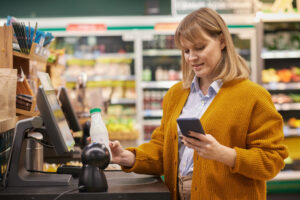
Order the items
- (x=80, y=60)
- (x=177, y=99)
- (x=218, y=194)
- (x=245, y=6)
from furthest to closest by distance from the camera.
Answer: (x=80, y=60) < (x=245, y=6) < (x=177, y=99) < (x=218, y=194)

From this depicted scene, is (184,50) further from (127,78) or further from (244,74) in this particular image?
(127,78)

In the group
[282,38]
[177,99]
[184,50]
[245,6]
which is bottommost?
[177,99]

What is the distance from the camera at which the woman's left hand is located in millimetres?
1447

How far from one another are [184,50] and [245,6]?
415cm

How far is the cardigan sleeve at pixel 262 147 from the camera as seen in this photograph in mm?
1565

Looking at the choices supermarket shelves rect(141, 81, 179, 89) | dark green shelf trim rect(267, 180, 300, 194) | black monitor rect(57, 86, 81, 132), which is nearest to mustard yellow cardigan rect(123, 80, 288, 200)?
black monitor rect(57, 86, 81, 132)

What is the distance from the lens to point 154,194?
144 cm

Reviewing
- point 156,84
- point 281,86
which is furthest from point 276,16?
point 156,84

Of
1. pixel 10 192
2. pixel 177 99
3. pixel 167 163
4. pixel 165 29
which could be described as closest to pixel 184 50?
pixel 177 99

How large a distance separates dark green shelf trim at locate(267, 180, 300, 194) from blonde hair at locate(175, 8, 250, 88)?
366 centimetres

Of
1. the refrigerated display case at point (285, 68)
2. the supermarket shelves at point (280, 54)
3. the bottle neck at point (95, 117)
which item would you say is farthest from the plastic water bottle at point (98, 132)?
the supermarket shelves at point (280, 54)

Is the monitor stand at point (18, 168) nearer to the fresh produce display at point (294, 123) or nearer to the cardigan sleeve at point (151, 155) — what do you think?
the cardigan sleeve at point (151, 155)

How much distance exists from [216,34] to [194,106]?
1.20 feet

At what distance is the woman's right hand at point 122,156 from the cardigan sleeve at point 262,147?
1.65ft
